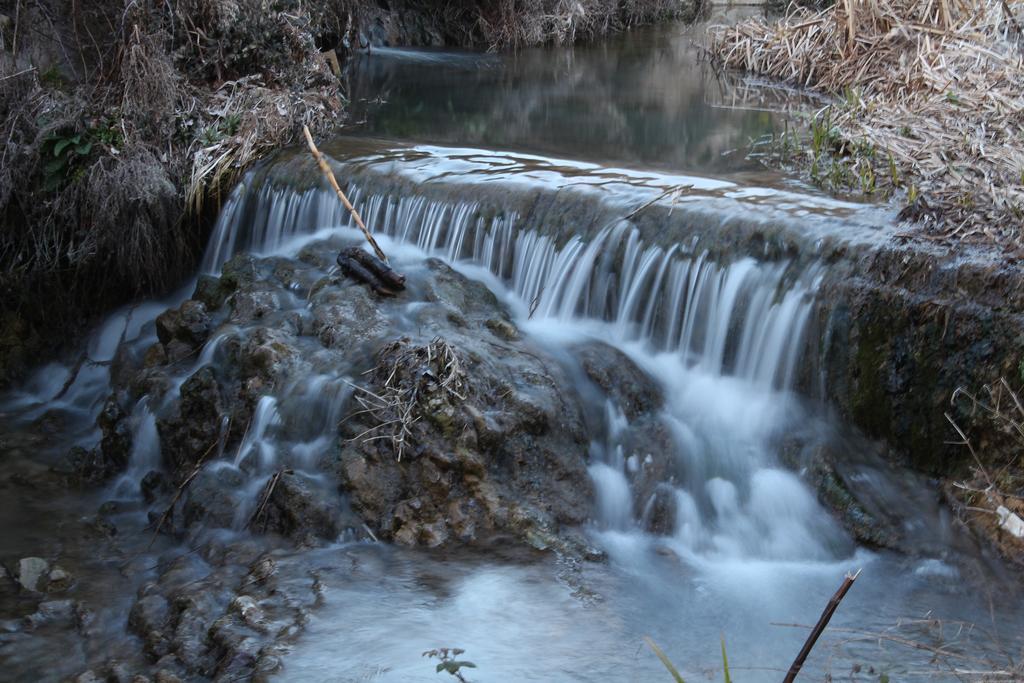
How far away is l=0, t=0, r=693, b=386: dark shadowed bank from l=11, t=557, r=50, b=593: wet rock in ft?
9.13

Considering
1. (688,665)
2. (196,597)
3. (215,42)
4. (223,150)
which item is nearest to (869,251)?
(688,665)

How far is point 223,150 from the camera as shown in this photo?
790 centimetres

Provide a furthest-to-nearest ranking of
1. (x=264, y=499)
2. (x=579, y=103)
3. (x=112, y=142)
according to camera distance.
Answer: (x=579, y=103), (x=112, y=142), (x=264, y=499)

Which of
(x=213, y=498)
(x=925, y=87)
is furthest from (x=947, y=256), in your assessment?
(x=925, y=87)

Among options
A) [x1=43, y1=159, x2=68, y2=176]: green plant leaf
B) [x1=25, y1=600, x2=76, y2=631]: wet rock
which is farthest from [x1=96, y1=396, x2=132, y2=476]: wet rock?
[x1=43, y1=159, x2=68, y2=176]: green plant leaf

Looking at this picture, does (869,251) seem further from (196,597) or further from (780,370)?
(196,597)

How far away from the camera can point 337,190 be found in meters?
6.96

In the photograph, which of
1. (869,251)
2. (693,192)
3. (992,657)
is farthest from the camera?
(693,192)

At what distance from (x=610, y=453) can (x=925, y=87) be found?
529 cm

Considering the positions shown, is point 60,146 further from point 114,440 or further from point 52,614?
point 52,614

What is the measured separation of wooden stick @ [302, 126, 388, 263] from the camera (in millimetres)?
6418

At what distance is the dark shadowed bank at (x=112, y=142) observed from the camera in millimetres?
7332

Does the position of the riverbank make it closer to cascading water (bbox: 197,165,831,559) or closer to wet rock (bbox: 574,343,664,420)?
cascading water (bbox: 197,165,831,559)

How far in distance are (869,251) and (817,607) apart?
186 centimetres
